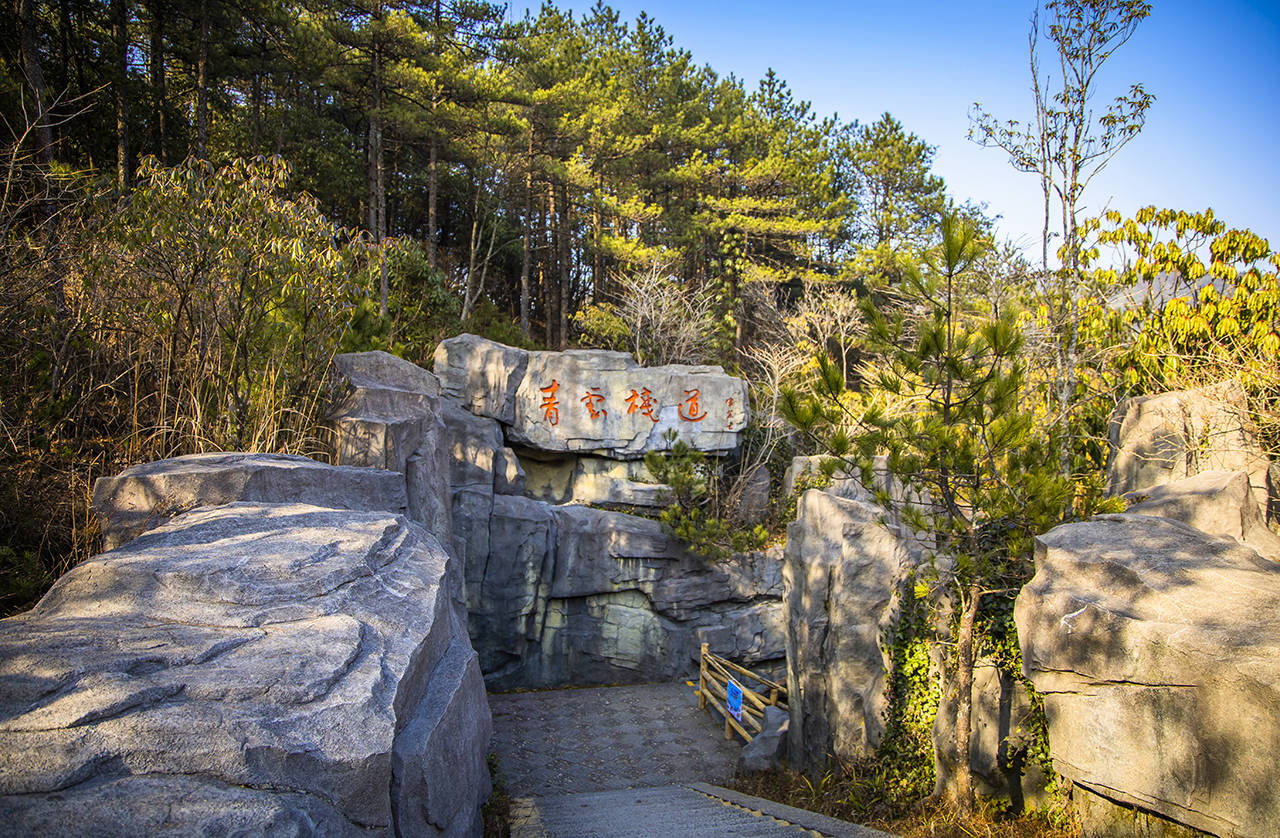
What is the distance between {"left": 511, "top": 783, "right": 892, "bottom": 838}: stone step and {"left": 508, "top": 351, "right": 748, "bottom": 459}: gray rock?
668 cm

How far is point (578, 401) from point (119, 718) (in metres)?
10.1

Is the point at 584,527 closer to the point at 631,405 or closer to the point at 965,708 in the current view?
the point at 631,405

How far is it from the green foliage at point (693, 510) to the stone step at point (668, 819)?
5.05 m

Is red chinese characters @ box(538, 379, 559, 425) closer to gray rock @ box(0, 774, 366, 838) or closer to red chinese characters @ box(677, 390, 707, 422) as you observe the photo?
red chinese characters @ box(677, 390, 707, 422)

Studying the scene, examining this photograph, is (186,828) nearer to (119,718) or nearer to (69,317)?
(119,718)

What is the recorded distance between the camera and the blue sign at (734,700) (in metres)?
7.86

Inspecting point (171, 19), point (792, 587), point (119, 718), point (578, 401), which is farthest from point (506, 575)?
point (171, 19)

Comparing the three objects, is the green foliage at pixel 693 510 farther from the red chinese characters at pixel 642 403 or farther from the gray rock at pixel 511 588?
the gray rock at pixel 511 588

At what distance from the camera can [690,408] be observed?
12.0 metres

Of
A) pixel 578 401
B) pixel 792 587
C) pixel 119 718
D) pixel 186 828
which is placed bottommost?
pixel 792 587

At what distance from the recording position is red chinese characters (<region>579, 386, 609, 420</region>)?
11875 millimetres

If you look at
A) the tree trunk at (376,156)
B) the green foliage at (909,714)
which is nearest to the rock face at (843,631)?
the green foliage at (909,714)

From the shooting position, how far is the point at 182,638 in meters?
2.26

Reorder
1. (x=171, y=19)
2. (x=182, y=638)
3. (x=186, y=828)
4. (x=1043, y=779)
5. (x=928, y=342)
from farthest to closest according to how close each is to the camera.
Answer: (x=171, y=19) < (x=1043, y=779) < (x=928, y=342) < (x=182, y=638) < (x=186, y=828)
